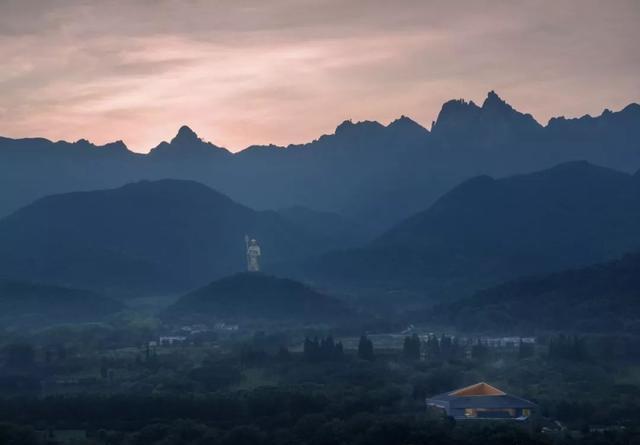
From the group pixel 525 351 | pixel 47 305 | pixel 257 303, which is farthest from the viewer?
pixel 47 305

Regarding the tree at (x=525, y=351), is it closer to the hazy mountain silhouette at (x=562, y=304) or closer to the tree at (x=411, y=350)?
the tree at (x=411, y=350)

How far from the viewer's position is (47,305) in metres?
169

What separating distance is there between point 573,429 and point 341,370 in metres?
26.6

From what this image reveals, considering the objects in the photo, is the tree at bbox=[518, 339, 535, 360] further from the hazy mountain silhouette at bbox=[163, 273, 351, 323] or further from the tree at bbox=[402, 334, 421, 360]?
the hazy mountain silhouette at bbox=[163, 273, 351, 323]

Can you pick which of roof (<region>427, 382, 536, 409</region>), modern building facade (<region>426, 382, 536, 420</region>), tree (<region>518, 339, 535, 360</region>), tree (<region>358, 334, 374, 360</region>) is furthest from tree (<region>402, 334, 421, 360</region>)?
modern building facade (<region>426, 382, 536, 420</region>)

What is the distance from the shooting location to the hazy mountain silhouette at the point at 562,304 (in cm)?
12562

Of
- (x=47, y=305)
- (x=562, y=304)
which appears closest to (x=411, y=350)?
(x=562, y=304)

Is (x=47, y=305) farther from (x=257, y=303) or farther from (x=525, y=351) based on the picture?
(x=525, y=351)

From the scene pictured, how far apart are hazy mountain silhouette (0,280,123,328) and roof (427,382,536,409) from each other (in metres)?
89.4

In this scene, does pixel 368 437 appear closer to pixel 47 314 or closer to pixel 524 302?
pixel 524 302

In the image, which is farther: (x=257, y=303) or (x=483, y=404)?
(x=257, y=303)

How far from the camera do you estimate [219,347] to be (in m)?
118

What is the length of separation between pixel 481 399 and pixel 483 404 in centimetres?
54

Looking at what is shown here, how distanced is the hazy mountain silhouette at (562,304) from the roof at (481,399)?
4583cm
